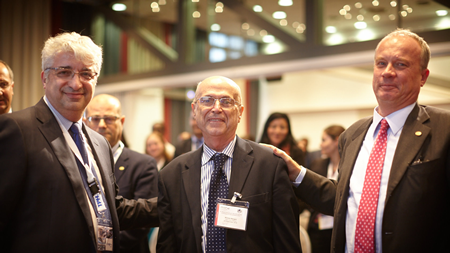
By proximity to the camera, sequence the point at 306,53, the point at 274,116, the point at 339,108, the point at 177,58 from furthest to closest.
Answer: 1. the point at 339,108
2. the point at 177,58
3. the point at 306,53
4. the point at 274,116

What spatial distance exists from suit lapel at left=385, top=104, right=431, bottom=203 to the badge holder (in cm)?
72

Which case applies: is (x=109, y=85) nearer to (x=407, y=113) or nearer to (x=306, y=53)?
(x=306, y=53)

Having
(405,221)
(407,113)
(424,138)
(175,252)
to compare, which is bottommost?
(175,252)

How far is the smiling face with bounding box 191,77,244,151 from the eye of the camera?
2156mm

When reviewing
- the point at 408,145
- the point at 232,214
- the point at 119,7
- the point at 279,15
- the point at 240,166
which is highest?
the point at 119,7

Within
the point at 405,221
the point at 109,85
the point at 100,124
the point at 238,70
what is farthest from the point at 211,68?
Answer: the point at 405,221

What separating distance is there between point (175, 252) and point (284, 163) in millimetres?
784

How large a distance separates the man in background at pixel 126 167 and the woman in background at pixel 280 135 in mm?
1801

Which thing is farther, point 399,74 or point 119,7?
point 119,7

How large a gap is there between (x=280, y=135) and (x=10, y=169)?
3.17 metres

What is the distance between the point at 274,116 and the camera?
4.52m

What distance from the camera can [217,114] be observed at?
2150mm

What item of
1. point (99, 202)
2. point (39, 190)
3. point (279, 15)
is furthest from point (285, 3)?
point (39, 190)

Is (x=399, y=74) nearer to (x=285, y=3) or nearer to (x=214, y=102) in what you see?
(x=214, y=102)
